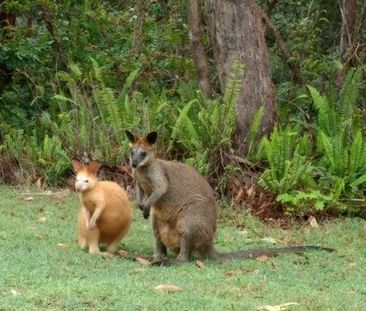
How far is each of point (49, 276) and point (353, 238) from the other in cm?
408

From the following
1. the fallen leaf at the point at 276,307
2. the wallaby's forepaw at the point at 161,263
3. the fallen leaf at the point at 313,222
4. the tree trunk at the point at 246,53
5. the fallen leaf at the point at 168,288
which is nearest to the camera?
the fallen leaf at the point at 276,307

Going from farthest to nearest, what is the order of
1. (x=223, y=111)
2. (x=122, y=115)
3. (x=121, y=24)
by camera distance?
(x=121, y=24)
(x=122, y=115)
(x=223, y=111)

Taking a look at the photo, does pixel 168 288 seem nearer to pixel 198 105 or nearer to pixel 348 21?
pixel 198 105

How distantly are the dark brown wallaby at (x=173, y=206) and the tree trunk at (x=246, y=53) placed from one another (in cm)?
366

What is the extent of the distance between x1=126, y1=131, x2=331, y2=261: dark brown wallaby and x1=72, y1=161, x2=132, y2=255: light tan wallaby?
0.26 m

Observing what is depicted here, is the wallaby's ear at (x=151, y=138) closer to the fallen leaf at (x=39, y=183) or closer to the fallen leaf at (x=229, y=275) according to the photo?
the fallen leaf at (x=229, y=275)

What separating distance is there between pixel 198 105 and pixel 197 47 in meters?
1.82

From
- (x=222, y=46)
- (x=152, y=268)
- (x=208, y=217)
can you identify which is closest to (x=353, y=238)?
(x=208, y=217)

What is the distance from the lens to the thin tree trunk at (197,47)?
14.5 meters

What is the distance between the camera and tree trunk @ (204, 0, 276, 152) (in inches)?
483

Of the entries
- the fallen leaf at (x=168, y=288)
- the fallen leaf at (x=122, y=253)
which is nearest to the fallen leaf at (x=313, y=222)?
the fallen leaf at (x=122, y=253)

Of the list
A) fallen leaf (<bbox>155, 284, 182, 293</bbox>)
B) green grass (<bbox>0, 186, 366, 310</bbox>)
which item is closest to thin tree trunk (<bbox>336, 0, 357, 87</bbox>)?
green grass (<bbox>0, 186, 366, 310</bbox>)

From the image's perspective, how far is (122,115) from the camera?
41.8ft

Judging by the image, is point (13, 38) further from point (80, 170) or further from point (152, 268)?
point (152, 268)
